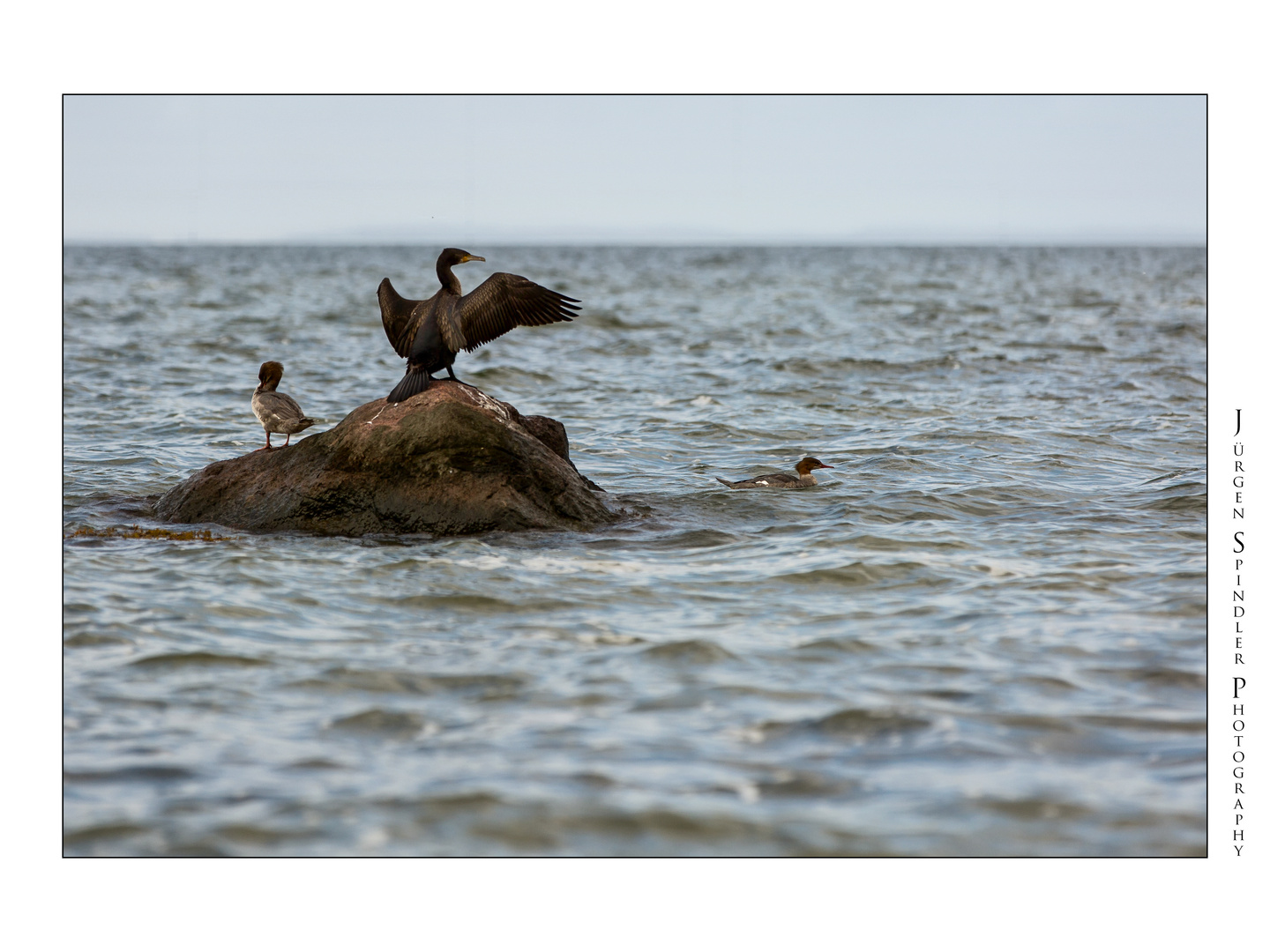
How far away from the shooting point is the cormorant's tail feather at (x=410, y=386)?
363 inches

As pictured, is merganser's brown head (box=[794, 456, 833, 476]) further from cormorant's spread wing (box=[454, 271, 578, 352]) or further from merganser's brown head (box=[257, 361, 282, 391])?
merganser's brown head (box=[257, 361, 282, 391])

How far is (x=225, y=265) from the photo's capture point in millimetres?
75000

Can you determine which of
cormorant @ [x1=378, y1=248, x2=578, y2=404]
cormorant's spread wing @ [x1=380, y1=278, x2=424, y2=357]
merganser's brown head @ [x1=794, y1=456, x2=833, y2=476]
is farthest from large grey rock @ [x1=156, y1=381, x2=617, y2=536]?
merganser's brown head @ [x1=794, y1=456, x2=833, y2=476]

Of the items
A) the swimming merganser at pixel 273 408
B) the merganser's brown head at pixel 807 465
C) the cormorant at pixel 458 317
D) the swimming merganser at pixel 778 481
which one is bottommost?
the swimming merganser at pixel 778 481

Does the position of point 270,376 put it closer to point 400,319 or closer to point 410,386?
point 400,319

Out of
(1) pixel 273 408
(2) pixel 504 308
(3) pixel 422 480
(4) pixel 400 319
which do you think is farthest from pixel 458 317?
(1) pixel 273 408

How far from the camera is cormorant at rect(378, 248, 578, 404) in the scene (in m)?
9.14

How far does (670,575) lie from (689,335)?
67.1 ft

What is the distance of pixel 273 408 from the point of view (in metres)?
10.3

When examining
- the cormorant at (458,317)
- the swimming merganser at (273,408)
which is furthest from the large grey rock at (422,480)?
the swimming merganser at (273,408)

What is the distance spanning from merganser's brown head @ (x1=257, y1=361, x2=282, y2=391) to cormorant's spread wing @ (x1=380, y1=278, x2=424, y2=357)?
1.45 meters

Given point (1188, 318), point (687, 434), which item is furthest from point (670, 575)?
point (1188, 318)

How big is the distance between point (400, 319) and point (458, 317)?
58 centimetres

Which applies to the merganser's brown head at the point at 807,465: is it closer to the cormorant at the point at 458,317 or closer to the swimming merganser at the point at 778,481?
the swimming merganser at the point at 778,481
